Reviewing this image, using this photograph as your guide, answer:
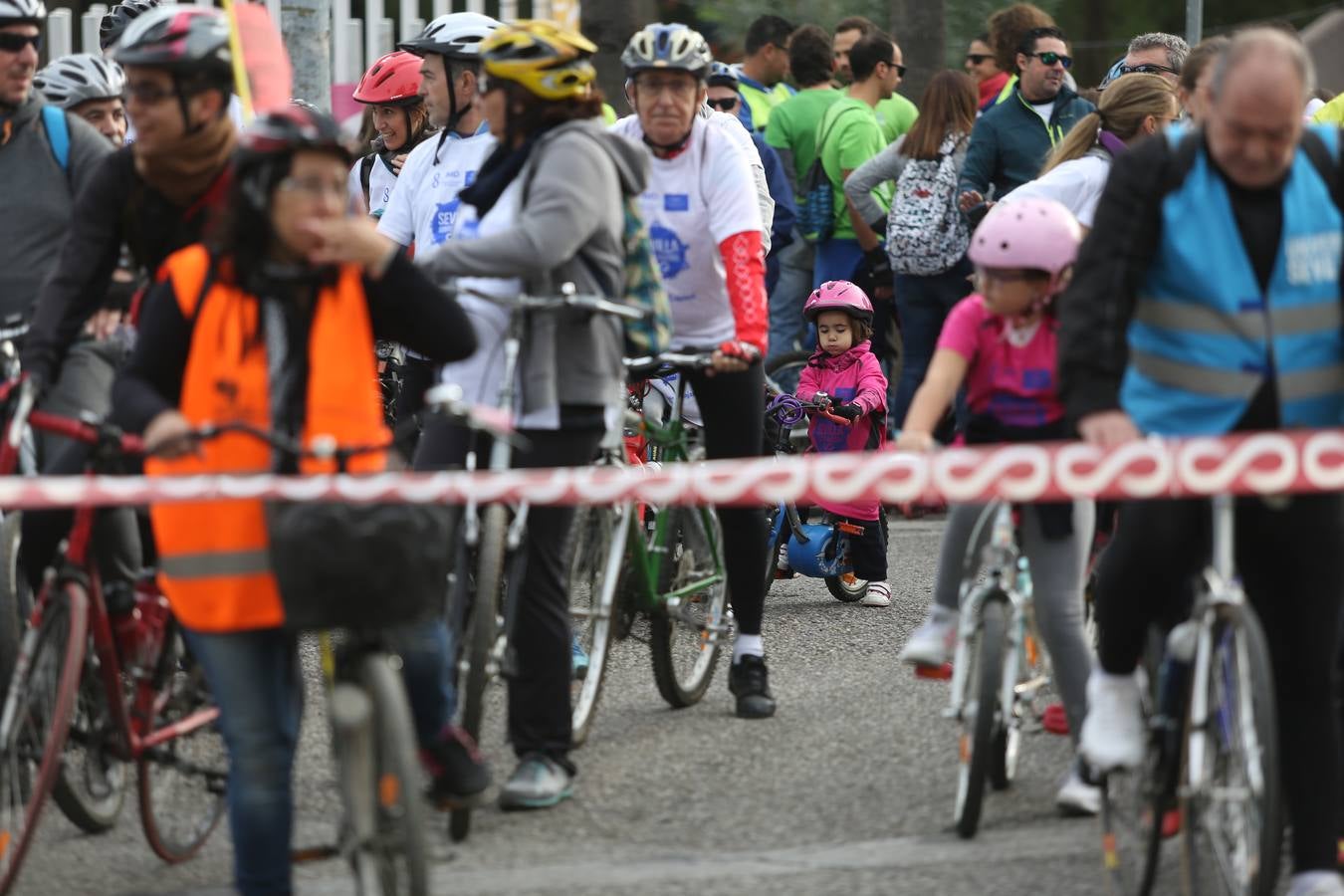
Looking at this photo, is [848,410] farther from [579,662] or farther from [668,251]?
[579,662]

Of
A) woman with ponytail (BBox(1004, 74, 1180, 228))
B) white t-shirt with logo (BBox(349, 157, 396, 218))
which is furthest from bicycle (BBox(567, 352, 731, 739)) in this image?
white t-shirt with logo (BBox(349, 157, 396, 218))

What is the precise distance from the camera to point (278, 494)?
438 centimetres

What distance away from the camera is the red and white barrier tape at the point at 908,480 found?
443cm

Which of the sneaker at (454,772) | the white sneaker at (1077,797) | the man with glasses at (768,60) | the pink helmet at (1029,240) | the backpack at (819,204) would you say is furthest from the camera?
the man with glasses at (768,60)

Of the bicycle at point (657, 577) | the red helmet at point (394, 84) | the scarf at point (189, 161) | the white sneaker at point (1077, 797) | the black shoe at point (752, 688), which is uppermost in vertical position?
the red helmet at point (394, 84)

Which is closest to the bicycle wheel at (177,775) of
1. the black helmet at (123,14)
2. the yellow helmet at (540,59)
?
the yellow helmet at (540,59)

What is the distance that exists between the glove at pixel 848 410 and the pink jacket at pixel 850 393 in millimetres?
27

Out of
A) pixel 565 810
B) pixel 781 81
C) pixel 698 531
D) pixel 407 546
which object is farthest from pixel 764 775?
pixel 781 81

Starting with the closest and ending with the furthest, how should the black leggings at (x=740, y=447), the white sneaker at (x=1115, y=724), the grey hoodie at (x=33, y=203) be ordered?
the white sneaker at (x=1115, y=724), the grey hoodie at (x=33, y=203), the black leggings at (x=740, y=447)

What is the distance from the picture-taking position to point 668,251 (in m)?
7.21

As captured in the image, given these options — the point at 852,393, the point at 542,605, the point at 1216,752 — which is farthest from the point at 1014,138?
the point at 1216,752

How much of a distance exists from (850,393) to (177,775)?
14.7 ft

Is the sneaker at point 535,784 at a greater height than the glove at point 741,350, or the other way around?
the glove at point 741,350

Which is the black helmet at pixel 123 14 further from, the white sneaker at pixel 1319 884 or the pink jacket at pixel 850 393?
the white sneaker at pixel 1319 884
